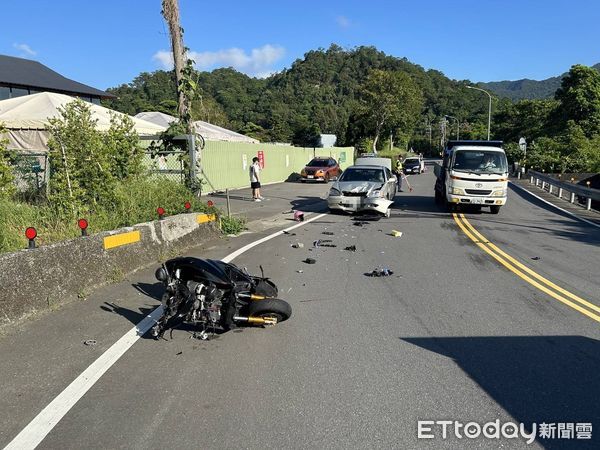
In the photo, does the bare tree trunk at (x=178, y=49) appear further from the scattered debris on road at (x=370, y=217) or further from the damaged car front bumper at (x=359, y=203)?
the scattered debris on road at (x=370, y=217)

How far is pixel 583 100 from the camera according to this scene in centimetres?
5575

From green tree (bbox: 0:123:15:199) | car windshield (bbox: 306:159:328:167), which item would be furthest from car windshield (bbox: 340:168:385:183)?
car windshield (bbox: 306:159:328:167)

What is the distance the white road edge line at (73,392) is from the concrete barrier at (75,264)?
1.24 metres

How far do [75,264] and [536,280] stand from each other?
6.68m

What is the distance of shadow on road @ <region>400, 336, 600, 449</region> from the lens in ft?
12.1

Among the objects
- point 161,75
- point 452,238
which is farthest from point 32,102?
point 161,75

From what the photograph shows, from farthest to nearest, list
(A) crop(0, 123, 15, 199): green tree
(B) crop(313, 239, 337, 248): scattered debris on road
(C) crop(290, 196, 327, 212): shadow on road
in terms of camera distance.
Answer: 1. (C) crop(290, 196, 327, 212): shadow on road
2. (B) crop(313, 239, 337, 248): scattered debris on road
3. (A) crop(0, 123, 15, 199): green tree

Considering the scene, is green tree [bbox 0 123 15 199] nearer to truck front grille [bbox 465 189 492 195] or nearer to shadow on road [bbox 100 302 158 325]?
shadow on road [bbox 100 302 158 325]

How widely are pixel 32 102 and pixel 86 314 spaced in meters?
10.8

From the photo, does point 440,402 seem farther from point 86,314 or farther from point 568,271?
point 568,271

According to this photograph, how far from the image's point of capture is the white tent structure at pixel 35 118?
42.9ft

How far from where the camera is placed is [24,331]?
210 inches

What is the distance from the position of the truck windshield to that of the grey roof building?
27.8 metres

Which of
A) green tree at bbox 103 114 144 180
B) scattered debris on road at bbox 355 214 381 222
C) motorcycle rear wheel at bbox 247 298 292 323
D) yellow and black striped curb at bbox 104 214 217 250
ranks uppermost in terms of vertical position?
green tree at bbox 103 114 144 180
